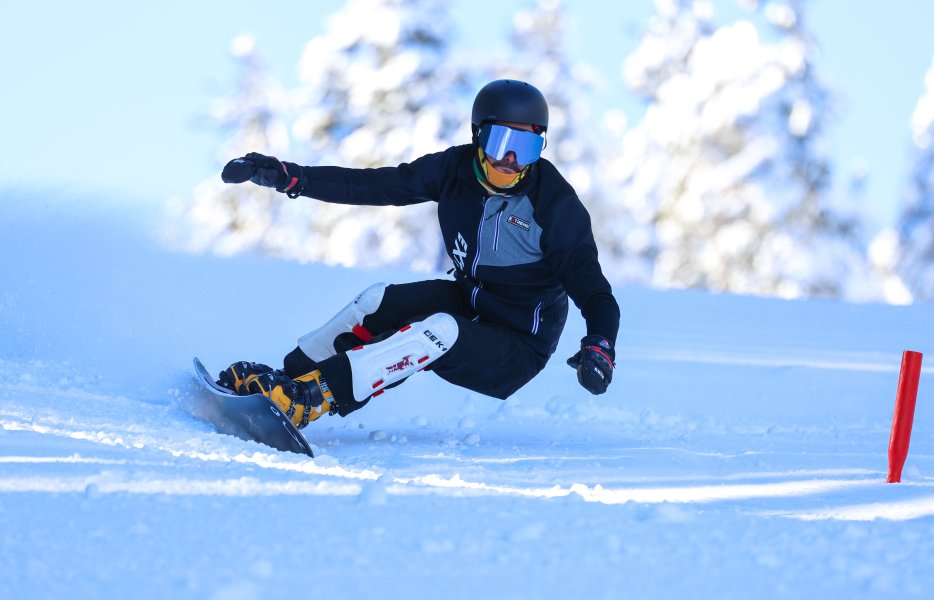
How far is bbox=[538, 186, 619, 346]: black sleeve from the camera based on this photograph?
3916mm

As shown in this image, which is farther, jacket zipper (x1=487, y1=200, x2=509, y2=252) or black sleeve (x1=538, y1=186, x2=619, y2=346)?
jacket zipper (x1=487, y1=200, x2=509, y2=252)

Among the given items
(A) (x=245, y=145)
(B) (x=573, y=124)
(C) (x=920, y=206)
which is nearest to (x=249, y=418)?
(B) (x=573, y=124)

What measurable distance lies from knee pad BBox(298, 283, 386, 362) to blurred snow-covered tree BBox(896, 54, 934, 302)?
20950 mm

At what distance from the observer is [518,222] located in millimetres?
4090

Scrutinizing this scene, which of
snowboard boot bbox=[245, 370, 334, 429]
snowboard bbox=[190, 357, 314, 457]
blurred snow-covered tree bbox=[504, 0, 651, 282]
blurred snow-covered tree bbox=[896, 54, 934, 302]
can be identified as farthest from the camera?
blurred snow-covered tree bbox=[896, 54, 934, 302]

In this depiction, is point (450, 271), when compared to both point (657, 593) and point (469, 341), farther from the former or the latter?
point (657, 593)

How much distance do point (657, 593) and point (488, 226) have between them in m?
2.33

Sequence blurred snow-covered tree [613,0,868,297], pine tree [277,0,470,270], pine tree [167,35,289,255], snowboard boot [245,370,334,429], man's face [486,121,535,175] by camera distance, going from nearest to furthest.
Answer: snowboard boot [245,370,334,429] → man's face [486,121,535,175] → pine tree [277,0,470,270] → blurred snow-covered tree [613,0,868,297] → pine tree [167,35,289,255]

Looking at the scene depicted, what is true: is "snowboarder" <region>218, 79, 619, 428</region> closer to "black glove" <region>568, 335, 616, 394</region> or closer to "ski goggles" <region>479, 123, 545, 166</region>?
"ski goggles" <region>479, 123, 545, 166</region>

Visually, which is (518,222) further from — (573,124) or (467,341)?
(573,124)

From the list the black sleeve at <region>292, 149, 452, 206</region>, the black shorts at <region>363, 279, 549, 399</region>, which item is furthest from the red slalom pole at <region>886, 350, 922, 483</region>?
the black sleeve at <region>292, 149, 452, 206</region>

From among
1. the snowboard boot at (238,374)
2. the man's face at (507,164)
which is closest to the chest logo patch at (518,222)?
the man's face at (507,164)

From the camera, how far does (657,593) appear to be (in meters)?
1.98

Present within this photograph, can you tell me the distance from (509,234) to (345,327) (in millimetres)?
725
